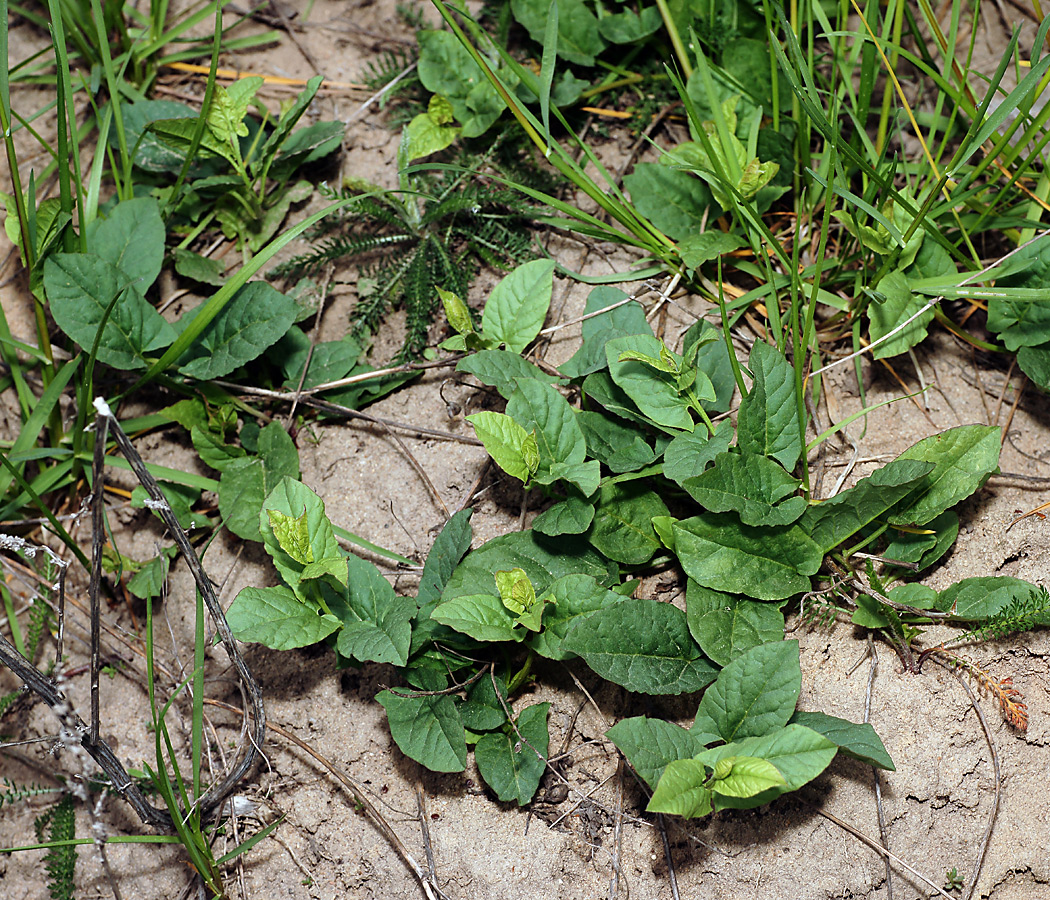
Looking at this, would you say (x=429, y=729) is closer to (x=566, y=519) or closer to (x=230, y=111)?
(x=566, y=519)

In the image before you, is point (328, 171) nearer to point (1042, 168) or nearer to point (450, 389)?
point (450, 389)

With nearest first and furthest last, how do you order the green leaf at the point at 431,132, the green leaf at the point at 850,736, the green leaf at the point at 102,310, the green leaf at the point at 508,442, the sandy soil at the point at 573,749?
the green leaf at the point at 850,736 → the sandy soil at the point at 573,749 → the green leaf at the point at 508,442 → the green leaf at the point at 102,310 → the green leaf at the point at 431,132

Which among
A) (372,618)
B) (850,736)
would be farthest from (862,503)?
(372,618)

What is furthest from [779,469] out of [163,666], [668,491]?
[163,666]

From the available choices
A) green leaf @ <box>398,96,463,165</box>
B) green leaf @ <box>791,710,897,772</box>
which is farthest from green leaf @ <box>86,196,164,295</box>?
green leaf @ <box>791,710,897,772</box>

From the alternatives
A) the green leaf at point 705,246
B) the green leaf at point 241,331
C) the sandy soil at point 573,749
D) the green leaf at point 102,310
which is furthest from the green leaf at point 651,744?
the green leaf at point 102,310

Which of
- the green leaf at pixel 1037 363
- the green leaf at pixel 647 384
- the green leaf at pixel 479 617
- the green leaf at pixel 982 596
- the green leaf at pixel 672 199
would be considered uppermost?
the green leaf at pixel 672 199

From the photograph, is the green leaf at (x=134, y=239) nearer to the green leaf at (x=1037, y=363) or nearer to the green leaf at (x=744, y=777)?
the green leaf at (x=744, y=777)
